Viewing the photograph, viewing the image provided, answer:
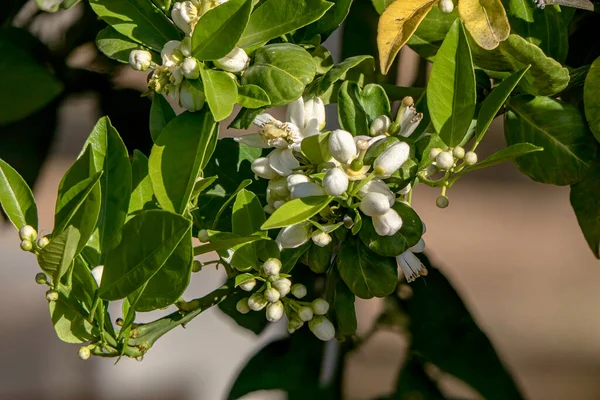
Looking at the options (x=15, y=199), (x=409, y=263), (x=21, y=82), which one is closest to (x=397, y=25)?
(x=409, y=263)

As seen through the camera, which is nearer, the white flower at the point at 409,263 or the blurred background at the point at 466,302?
the white flower at the point at 409,263

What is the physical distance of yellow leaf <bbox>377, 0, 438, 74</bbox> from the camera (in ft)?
1.22

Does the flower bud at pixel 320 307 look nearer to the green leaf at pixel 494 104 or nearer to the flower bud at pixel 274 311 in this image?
the flower bud at pixel 274 311

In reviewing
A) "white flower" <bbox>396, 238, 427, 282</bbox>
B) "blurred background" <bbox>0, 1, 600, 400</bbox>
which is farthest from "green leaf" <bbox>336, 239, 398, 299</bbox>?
"blurred background" <bbox>0, 1, 600, 400</bbox>

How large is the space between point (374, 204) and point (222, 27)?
120 millimetres

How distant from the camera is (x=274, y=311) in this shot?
1.26 feet

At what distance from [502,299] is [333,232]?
1.99ft

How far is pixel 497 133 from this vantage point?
86cm

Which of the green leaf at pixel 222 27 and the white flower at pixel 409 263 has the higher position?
the green leaf at pixel 222 27

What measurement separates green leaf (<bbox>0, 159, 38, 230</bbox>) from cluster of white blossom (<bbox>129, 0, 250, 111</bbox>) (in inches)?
3.8

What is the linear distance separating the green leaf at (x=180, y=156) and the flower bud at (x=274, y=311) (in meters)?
0.08

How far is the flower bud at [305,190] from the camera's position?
349 mm

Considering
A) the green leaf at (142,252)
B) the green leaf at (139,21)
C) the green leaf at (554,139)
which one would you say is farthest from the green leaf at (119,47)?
the green leaf at (554,139)

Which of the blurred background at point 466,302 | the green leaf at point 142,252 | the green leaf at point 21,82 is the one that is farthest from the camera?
the blurred background at point 466,302
